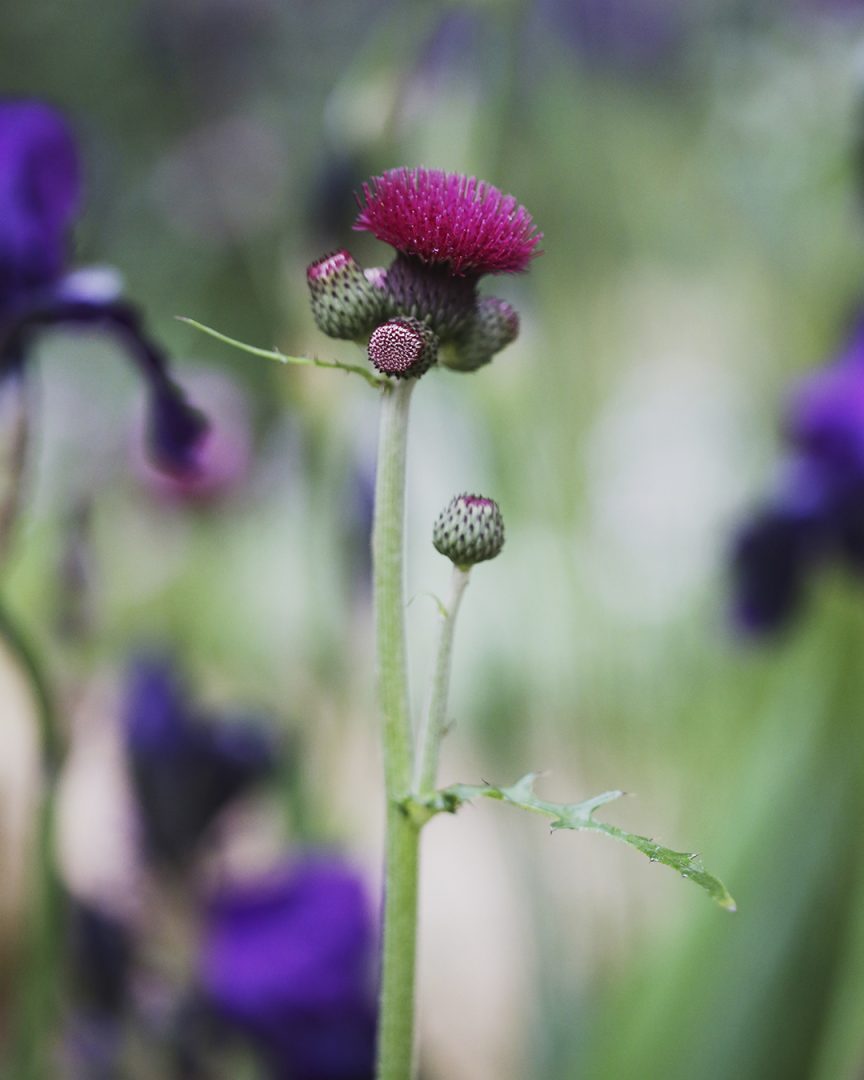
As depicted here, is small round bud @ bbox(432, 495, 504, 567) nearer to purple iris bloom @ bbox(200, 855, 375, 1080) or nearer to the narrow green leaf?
the narrow green leaf

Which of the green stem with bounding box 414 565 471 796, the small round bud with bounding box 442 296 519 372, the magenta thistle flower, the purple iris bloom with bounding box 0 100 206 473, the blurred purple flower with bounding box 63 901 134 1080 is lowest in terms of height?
the blurred purple flower with bounding box 63 901 134 1080

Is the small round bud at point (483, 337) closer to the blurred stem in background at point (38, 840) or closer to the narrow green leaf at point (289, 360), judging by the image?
the narrow green leaf at point (289, 360)

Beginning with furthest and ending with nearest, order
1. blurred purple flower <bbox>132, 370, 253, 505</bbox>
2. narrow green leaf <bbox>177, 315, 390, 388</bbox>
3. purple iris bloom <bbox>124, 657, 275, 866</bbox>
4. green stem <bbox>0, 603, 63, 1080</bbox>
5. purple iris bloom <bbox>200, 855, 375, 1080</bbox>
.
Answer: blurred purple flower <bbox>132, 370, 253, 505</bbox> < purple iris bloom <bbox>124, 657, 275, 866</bbox> < purple iris bloom <bbox>200, 855, 375, 1080</bbox> < green stem <bbox>0, 603, 63, 1080</bbox> < narrow green leaf <bbox>177, 315, 390, 388</bbox>

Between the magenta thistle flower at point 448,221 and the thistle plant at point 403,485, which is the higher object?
the magenta thistle flower at point 448,221

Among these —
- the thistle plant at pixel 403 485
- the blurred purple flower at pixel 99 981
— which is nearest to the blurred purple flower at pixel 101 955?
the blurred purple flower at pixel 99 981

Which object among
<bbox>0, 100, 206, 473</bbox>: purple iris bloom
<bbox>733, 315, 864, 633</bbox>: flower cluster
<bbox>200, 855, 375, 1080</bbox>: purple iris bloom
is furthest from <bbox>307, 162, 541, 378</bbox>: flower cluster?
<bbox>733, 315, 864, 633</bbox>: flower cluster
